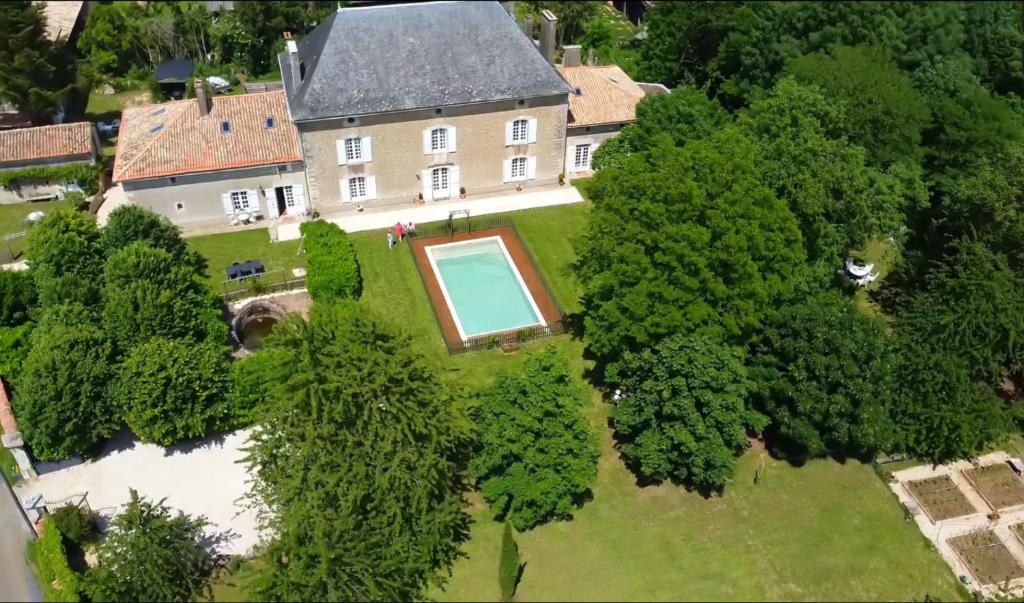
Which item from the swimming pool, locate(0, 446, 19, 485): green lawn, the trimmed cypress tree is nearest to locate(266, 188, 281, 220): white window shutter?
the swimming pool

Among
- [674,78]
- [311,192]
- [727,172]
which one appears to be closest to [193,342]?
[311,192]

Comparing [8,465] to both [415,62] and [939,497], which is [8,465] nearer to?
[415,62]

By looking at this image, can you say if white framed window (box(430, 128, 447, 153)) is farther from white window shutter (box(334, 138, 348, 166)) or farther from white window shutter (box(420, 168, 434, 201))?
white window shutter (box(334, 138, 348, 166))

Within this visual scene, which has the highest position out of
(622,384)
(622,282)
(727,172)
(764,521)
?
(727,172)

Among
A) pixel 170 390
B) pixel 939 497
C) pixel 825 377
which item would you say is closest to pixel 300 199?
pixel 170 390

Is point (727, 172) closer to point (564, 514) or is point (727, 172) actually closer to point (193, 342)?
point (564, 514)

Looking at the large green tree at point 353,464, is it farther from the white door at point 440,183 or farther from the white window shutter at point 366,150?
the white door at point 440,183
